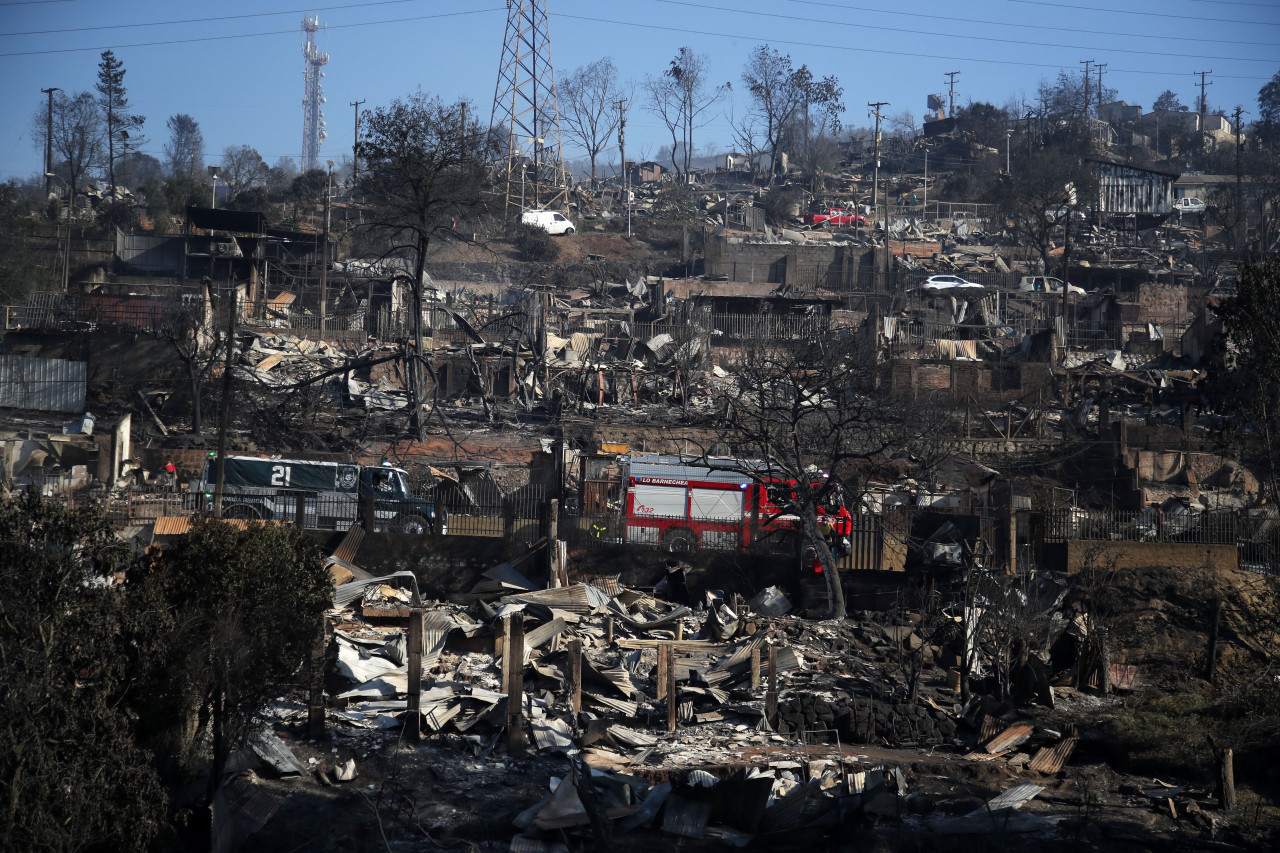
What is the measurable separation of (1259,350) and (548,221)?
43927mm

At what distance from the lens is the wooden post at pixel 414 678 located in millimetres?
10680

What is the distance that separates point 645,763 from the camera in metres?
10.6

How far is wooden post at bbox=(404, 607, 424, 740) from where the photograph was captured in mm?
10680

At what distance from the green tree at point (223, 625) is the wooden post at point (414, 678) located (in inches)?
42.1

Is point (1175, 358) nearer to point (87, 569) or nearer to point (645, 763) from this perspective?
point (645, 763)

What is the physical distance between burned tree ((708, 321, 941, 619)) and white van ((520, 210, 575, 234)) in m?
21.1

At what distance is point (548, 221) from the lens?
5266cm

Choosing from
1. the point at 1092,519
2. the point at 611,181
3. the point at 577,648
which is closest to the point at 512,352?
the point at 1092,519

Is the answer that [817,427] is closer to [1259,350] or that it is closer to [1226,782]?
[1259,350]

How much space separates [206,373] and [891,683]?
2123 centimetres

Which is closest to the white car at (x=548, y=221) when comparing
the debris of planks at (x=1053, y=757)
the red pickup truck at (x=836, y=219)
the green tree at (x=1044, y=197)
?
the red pickup truck at (x=836, y=219)

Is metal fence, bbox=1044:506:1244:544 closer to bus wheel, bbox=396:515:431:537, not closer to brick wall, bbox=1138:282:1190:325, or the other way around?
bus wheel, bbox=396:515:431:537

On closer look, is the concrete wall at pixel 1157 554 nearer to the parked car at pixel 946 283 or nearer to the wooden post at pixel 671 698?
the wooden post at pixel 671 698

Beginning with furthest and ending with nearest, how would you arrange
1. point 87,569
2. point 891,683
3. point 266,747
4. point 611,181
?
point 611,181
point 891,683
point 266,747
point 87,569
